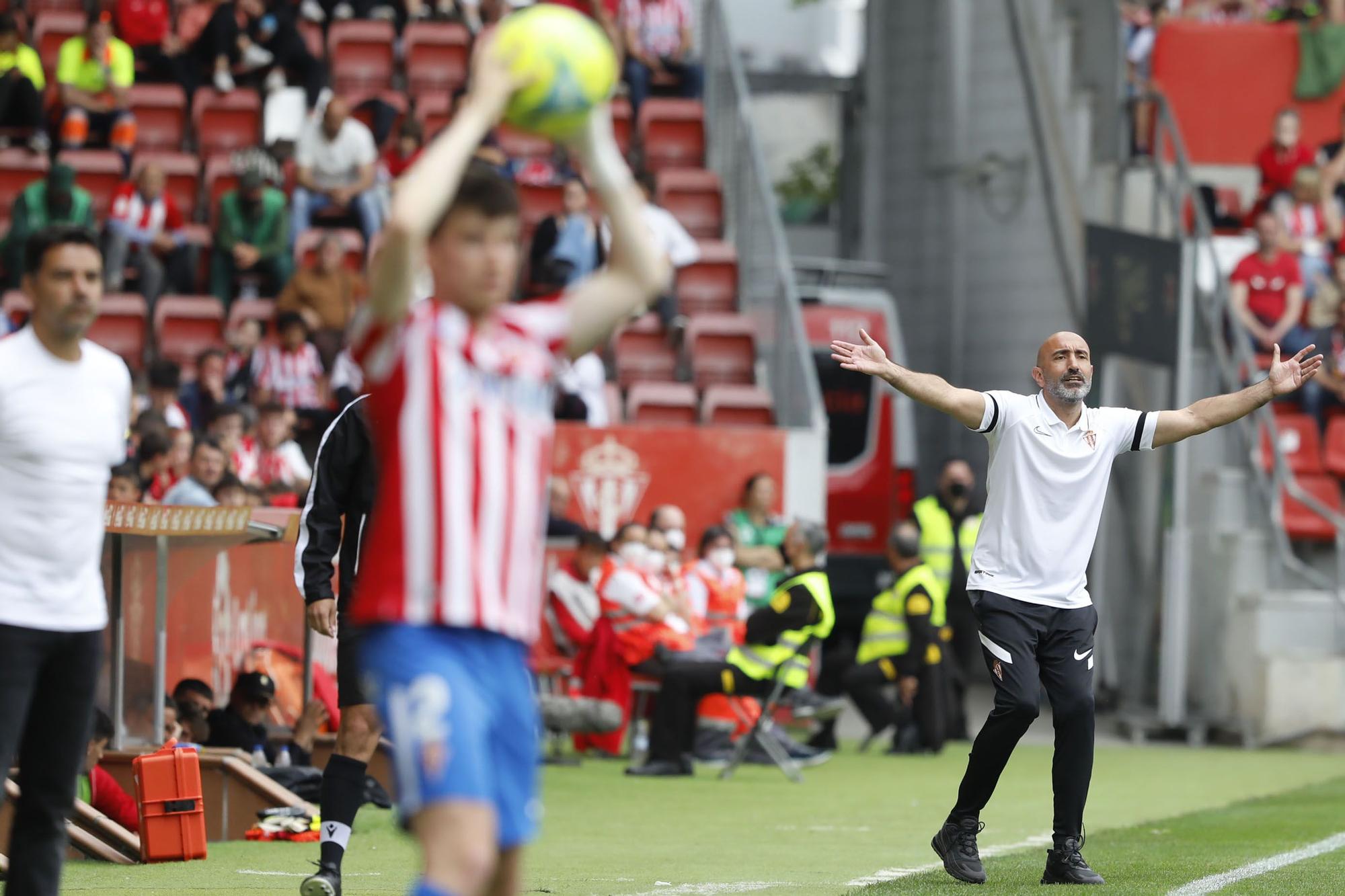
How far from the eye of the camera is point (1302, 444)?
758 inches

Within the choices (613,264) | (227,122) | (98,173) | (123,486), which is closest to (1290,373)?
(613,264)

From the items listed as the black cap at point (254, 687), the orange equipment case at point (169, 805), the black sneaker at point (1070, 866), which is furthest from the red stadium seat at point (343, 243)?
the black sneaker at point (1070, 866)

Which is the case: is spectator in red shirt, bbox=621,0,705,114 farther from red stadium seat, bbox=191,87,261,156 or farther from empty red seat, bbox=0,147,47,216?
empty red seat, bbox=0,147,47,216

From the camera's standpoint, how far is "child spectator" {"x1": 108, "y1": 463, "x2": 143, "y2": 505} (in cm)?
1224

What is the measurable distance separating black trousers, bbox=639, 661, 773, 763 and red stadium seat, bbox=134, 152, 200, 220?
7.94 metres

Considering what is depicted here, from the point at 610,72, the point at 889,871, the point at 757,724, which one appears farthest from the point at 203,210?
the point at 610,72

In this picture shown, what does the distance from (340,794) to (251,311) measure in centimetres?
1100

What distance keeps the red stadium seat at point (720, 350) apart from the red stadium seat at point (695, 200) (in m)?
1.85

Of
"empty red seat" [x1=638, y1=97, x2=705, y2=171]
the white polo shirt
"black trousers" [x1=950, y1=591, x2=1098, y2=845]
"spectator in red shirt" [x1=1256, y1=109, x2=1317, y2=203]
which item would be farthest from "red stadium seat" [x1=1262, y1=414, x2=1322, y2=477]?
"black trousers" [x1=950, y1=591, x2=1098, y2=845]

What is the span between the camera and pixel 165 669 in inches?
435

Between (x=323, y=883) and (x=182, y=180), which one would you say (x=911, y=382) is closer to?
(x=323, y=883)

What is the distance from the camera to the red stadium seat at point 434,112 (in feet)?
67.3

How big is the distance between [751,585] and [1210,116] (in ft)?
30.1

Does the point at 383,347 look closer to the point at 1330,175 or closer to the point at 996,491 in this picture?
the point at 996,491
